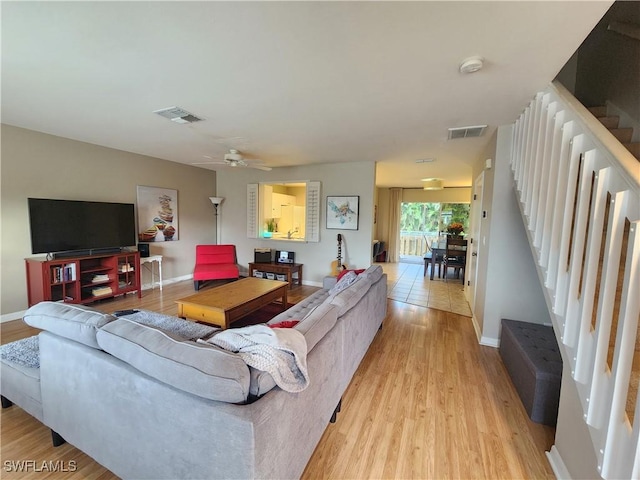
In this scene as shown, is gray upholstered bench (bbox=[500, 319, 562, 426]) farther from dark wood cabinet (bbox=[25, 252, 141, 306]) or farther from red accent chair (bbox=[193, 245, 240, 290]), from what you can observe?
dark wood cabinet (bbox=[25, 252, 141, 306])

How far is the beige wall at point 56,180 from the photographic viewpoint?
3256mm

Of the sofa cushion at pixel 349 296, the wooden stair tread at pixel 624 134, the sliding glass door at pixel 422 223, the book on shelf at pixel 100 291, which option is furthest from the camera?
the sliding glass door at pixel 422 223

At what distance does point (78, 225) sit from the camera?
3.72 metres

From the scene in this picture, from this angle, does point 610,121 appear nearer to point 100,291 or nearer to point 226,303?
point 226,303

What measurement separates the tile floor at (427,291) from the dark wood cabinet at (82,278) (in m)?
4.32

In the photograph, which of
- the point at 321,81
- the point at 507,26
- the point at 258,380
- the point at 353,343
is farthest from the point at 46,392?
the point at 507,26

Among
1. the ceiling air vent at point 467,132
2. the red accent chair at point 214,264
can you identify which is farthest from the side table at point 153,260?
the ceiling air vent at point 467,132

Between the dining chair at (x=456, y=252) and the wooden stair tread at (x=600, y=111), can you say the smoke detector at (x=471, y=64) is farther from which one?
the dining chair at (x=456, y=252)

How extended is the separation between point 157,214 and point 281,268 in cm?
246

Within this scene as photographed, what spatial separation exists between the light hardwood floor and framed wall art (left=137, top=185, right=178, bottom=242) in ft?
7.71

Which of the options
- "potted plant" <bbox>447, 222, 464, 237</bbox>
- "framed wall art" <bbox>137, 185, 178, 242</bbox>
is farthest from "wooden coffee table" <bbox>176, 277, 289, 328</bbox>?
"potted plant" <bbox>447, 222, 464, 237</bbox>

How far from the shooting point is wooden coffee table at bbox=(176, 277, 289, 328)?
2.72 metres

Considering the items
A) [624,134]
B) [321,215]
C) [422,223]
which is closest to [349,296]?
[624,134]

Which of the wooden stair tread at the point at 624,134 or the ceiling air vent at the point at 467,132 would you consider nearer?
the wooden stair tread at the point at 624,134
